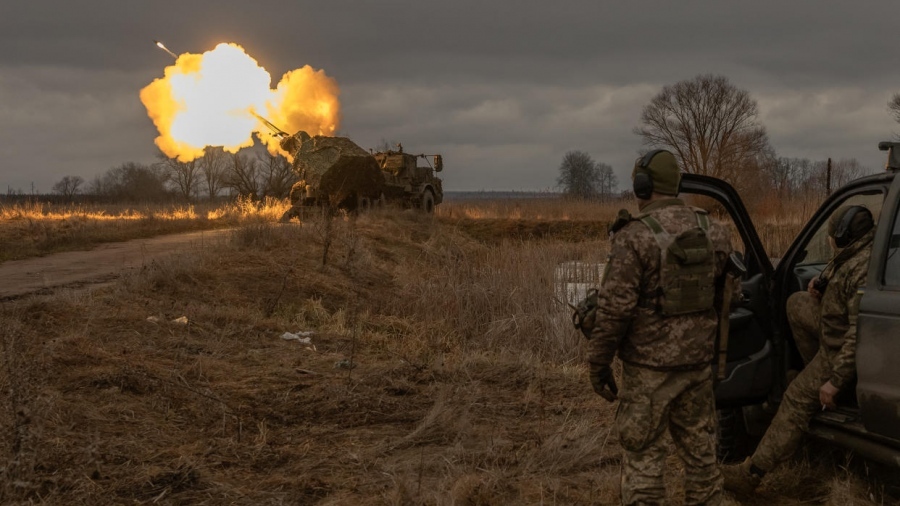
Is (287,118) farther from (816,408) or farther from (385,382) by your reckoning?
(816,408)

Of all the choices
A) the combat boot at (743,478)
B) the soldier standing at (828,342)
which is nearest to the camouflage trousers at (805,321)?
the soldier standing at (828,342)

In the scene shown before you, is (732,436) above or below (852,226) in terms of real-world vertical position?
below

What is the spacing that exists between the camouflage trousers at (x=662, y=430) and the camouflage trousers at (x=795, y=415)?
71 cm

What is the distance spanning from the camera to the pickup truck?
4027mm

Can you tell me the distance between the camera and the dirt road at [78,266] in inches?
453

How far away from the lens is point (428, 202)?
28.2 m

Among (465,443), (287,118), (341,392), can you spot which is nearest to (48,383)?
(341,392)

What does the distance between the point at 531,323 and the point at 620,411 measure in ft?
22.8

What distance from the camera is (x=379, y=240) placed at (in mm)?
19609

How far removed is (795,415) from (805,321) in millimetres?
539

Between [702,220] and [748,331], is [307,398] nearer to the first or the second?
[748,331]

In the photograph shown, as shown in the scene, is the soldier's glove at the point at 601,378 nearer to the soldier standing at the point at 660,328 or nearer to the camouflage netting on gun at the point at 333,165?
Result: the soldier standing at the point at 660,328

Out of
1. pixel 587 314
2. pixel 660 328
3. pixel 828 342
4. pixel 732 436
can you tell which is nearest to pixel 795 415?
pixel 828 342

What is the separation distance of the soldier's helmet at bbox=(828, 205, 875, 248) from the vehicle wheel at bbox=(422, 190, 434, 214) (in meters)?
23.2
